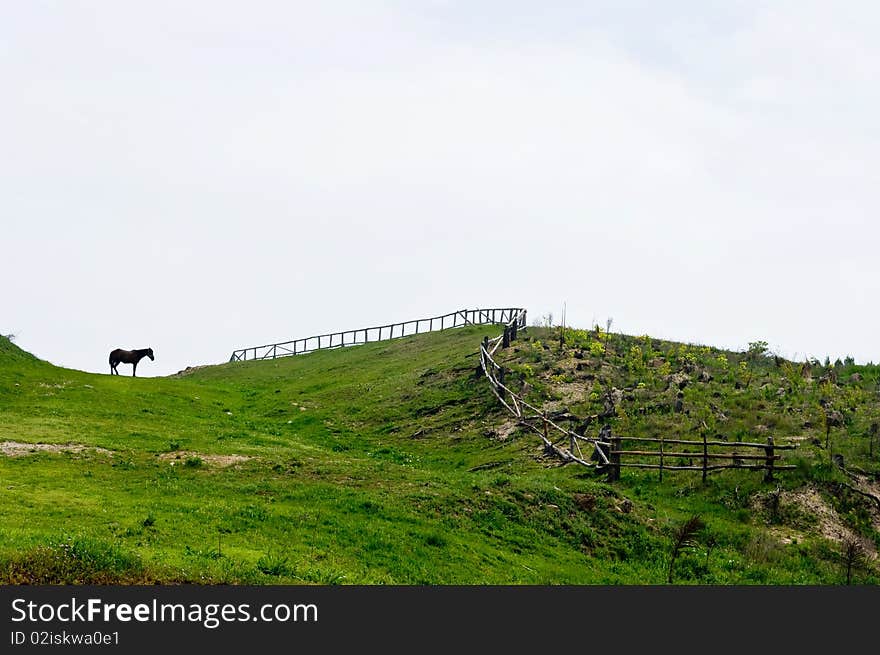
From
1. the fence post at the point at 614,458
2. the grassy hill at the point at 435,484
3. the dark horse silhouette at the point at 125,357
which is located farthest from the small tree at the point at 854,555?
the dark horse silhouette at the point at 125,357

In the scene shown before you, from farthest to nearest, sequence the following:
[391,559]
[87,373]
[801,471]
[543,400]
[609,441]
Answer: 1. [87,373]
2. [543,400]
3. [609,441]
4. [801,471]
5. [391,559]

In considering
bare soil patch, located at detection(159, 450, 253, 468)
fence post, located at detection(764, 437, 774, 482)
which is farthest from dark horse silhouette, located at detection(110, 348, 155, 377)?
fence post, located at detection(764, 437, 774, 482)

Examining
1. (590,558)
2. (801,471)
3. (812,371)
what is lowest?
(590,558)

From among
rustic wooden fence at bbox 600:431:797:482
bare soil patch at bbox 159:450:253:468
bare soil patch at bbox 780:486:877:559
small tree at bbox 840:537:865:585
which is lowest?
small tree at bbox 840:537:865:585

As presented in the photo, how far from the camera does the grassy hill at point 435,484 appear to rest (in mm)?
20844

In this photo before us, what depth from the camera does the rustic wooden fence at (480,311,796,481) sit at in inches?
1260

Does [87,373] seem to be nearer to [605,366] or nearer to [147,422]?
[147,422]

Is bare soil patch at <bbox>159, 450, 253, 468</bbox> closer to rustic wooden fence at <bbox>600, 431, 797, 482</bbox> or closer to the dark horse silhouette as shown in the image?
rustic wooden fence at <bbox>600, 431, 797, 482</bbox>

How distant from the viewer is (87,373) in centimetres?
5494

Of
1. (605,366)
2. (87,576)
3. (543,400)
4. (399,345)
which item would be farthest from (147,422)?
(399,345)

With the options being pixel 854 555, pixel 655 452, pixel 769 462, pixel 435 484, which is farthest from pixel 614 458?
pixel 854 555

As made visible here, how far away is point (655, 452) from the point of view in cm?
3347

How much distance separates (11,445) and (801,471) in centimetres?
2628

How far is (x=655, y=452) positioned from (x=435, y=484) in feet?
29.3
